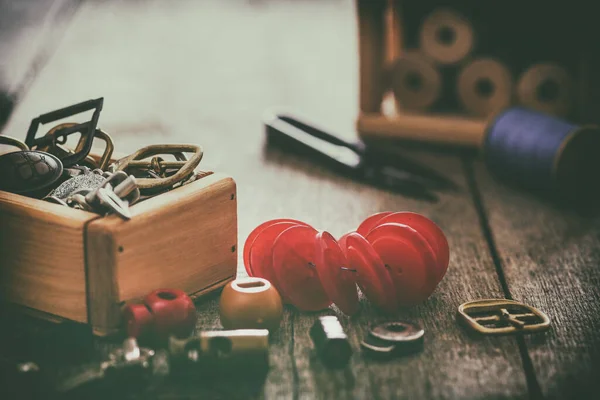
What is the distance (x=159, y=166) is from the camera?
1214mm

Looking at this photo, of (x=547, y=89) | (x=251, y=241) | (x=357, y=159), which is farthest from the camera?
(x=547, y=89)

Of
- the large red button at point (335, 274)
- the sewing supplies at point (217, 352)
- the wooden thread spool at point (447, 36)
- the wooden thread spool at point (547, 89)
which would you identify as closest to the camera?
the sewing supplies at point (217, 352)

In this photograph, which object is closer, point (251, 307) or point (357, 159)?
point (251, 307)

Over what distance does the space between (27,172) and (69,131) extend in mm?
139

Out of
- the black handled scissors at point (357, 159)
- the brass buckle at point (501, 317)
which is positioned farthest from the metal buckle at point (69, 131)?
the black handled scissors at point (357, 159)

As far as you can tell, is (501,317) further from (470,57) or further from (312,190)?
(470,57)

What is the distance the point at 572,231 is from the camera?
1.58 m

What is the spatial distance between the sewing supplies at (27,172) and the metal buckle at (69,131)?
0.06 metres

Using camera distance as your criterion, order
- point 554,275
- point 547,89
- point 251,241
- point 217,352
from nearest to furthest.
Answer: point 217,352 → point 251,241 → point 554,275 → point 547,89

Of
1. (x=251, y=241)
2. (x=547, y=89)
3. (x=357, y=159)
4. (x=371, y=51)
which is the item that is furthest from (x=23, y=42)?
(x=251, y=241)

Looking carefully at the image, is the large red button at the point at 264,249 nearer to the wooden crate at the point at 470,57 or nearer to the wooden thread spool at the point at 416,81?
the wooden crate at the point at 470,57

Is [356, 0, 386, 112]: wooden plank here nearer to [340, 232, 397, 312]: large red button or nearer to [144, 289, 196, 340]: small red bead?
[340, 232, 397, 312]: large red button

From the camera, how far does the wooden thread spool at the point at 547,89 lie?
2.08 meters

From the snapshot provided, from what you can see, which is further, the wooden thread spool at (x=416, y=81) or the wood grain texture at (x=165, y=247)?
the wooden thread spool at (x=416, y=81)
